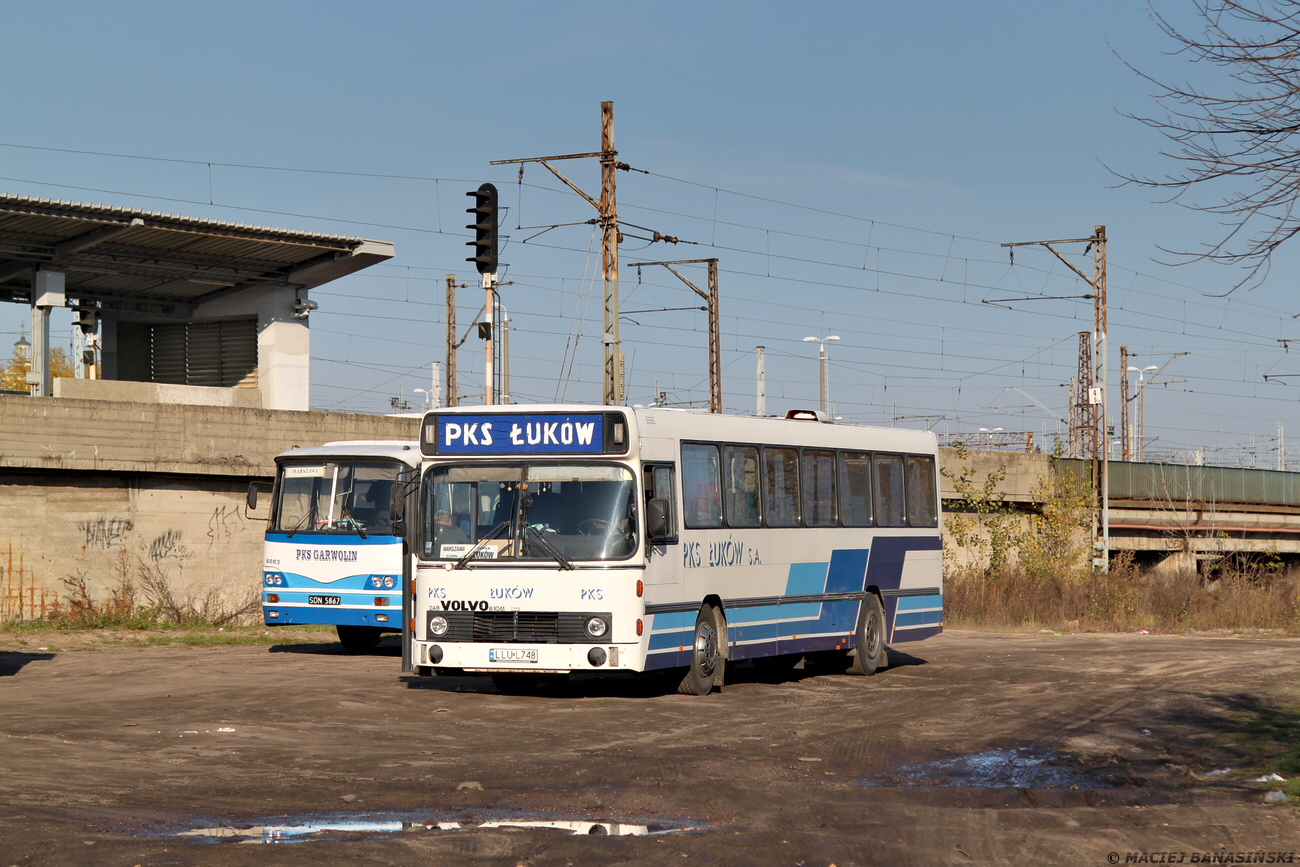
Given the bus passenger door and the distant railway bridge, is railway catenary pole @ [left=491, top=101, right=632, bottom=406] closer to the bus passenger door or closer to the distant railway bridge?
the bus passenger door

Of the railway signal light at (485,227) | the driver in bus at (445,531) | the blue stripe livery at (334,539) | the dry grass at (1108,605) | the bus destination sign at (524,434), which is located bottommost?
the dry grass at (1108,605)

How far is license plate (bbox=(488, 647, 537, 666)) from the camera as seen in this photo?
1434 centimetres

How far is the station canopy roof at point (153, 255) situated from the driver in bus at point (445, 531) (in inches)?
718

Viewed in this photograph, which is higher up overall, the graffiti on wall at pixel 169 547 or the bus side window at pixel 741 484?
the bus side window at pixel 741 484

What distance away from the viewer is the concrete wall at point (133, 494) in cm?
2328

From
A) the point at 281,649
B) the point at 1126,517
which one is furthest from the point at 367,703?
the point at 1126,517

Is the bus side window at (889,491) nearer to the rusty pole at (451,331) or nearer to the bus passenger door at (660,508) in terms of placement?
the bus passenger door at (660,508)

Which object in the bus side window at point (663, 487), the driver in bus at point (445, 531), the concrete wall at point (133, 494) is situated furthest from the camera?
the concrete wall at point (133, 494)

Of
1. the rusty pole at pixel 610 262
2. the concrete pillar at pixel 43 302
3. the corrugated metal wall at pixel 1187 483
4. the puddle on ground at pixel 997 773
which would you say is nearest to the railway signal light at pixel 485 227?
the rusty pole at pixel 610 262

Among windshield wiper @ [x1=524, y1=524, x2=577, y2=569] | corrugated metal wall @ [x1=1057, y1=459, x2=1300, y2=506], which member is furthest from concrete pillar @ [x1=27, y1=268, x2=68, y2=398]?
corrugated metal wall @ [x1=1057, y1=459, x2=1300, y2=506]

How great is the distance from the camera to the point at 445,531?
14898 mm

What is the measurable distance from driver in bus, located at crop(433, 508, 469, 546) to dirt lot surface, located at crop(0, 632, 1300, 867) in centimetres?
167

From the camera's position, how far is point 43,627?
23141 mm

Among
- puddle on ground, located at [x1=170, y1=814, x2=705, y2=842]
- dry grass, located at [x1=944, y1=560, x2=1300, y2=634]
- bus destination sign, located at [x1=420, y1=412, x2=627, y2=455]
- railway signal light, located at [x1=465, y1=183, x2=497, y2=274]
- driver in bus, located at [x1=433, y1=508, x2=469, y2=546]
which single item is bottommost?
dry grass, located at [x1=944, y1=560, x2=1300, y2=634]
